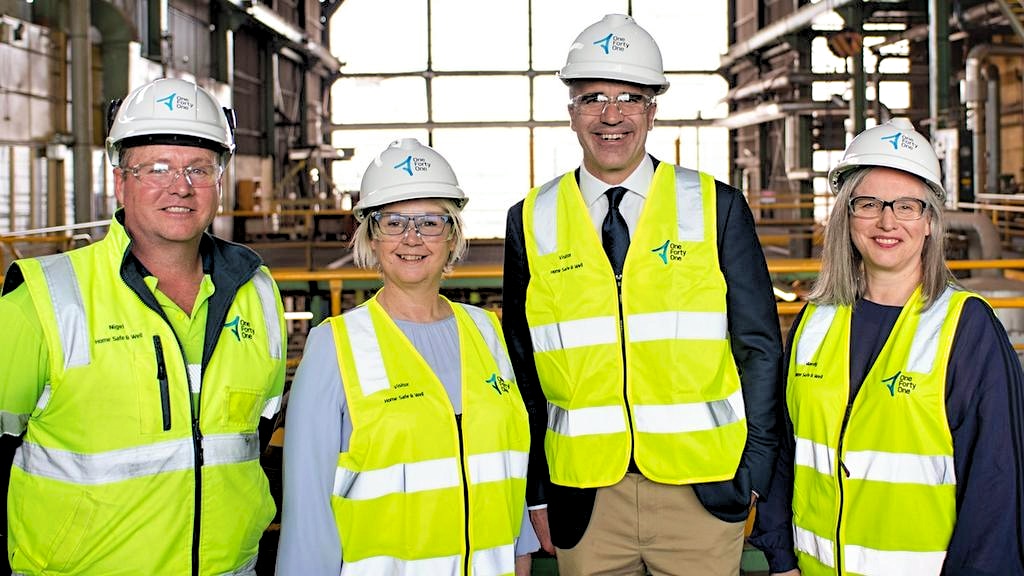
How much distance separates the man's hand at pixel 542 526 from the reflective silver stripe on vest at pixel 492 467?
13.4 inches

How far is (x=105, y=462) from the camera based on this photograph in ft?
7.50

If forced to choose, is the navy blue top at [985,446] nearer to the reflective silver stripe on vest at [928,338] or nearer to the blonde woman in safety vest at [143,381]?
the reflective silver stripe on vest at [928,338]

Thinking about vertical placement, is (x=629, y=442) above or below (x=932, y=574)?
above

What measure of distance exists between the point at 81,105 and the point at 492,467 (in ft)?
44.5

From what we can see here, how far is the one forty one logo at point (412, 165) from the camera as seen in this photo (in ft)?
8.48

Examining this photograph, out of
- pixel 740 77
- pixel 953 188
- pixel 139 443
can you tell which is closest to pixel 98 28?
pixel 953 188

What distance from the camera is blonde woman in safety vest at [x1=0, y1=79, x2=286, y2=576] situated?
2.27 m

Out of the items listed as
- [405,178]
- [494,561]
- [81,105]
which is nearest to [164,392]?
[405,178]

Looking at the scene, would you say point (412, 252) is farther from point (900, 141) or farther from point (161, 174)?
point (900, 141)

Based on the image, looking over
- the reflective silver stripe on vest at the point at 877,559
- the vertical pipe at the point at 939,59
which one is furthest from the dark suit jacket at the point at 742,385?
the vertical pipe at the point at 939,59

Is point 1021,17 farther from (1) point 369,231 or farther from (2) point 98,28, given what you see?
(1) point 369,231

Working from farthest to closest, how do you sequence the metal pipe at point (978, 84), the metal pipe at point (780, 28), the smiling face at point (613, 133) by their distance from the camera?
1. the metal pipe at point (780, 28)
2. the metal pipe at point (978, 84)
3. the smiling face at point (613, 133)

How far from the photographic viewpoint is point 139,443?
2.31 metres

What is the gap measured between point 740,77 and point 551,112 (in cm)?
541
